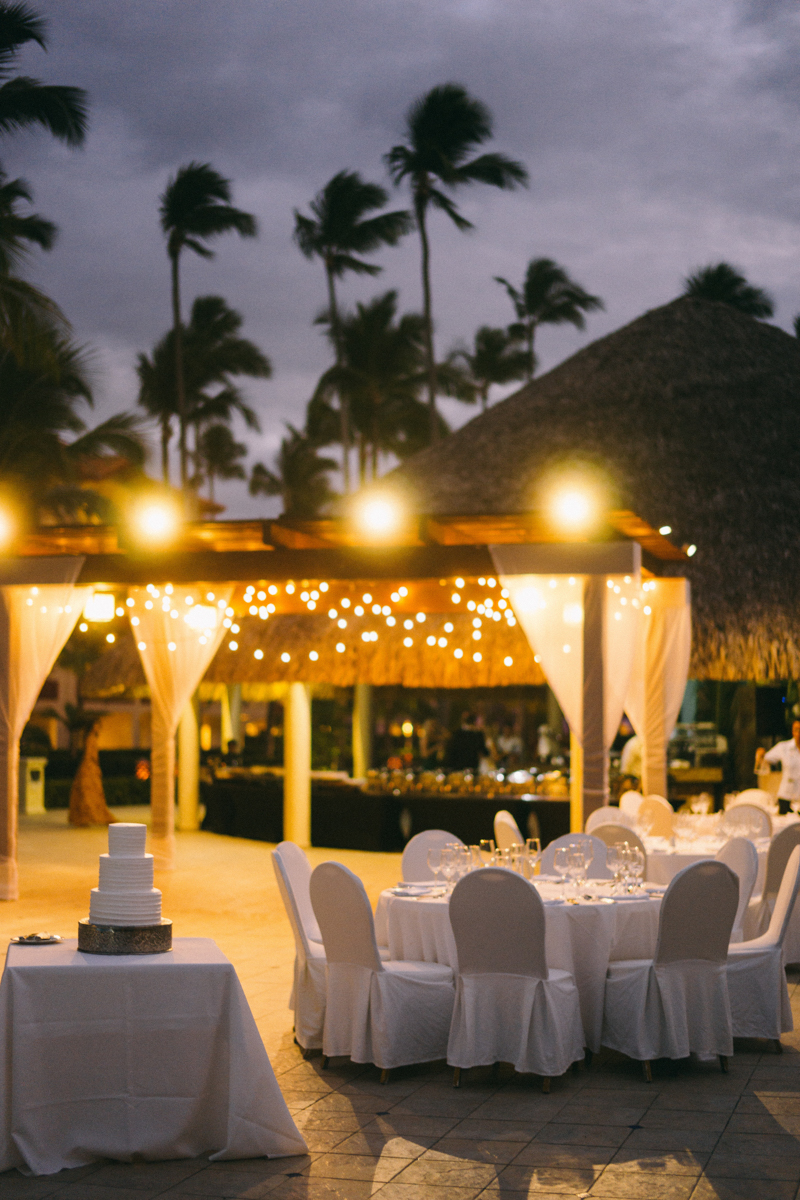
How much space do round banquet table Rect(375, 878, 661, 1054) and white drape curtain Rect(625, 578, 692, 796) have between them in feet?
15.9

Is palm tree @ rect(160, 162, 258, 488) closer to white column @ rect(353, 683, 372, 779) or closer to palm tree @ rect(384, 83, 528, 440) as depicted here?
palm tree @ rect(384, 83, 528, 440)

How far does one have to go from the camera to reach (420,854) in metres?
6.84

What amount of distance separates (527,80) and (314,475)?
30.9 m

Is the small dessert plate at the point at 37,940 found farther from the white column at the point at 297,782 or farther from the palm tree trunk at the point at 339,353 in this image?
the palm tree trunk at the point at 339,353

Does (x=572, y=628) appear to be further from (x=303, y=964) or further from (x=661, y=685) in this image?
(x=303, y=964)

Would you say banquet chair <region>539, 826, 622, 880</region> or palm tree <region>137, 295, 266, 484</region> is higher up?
palm tree <region>137, 295, 266, 484</region>

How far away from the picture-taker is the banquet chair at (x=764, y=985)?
5.56 meters

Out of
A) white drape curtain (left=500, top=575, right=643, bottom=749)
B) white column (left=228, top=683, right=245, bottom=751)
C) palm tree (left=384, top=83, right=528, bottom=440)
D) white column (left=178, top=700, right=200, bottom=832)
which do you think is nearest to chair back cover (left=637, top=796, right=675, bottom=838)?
white drape curtain (left=500, top=575, right=643, bottom=749)

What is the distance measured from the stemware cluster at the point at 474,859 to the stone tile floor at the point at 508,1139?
2.85 feet

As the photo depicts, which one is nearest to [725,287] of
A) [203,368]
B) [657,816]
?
[203,368]

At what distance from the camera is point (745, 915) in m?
7.09

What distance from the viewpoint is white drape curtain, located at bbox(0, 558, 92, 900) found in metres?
10.1

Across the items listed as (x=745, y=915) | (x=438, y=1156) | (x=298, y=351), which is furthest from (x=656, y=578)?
(x=298, y=351)

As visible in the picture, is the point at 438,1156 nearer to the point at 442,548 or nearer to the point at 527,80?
the point at 442,548
